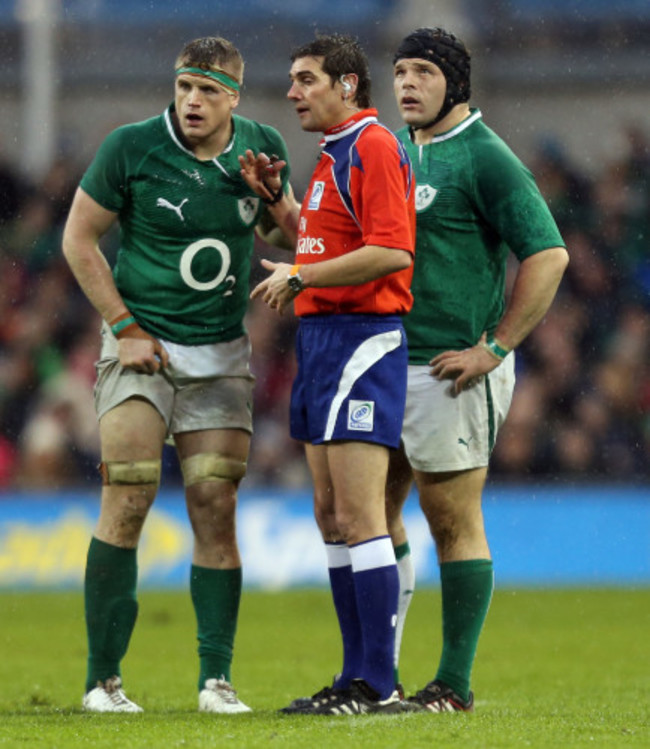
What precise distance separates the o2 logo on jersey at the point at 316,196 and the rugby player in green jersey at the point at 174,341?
0.58m

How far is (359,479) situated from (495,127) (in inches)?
543

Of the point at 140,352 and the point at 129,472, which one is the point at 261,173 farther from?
the point at 129,472

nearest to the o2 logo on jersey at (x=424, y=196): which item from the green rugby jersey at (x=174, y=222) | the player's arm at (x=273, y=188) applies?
the player's arm at (x=273, y=188)

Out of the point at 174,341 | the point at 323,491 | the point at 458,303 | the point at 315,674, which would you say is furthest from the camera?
the point at 315,674

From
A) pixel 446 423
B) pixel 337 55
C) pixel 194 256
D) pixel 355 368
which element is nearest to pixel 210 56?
pixel 337 55

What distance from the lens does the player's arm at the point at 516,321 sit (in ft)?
18.8

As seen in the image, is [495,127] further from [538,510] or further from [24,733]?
[24,733]

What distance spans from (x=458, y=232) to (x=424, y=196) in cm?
17

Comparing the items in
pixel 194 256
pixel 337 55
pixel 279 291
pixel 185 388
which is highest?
pixel 337 55

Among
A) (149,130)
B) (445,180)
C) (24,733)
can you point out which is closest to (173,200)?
(149,130)

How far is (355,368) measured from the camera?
17.7ft

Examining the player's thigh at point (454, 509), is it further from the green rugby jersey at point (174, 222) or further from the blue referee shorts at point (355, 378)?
the green rugby jersey at point (174, 222)

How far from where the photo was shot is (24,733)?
198 inches

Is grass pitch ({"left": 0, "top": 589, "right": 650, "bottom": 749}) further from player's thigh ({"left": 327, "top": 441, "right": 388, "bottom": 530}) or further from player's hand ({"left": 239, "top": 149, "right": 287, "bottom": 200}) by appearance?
player's hand ({"left": 239, "top": 149, "right": 287, "bottom": 200})
